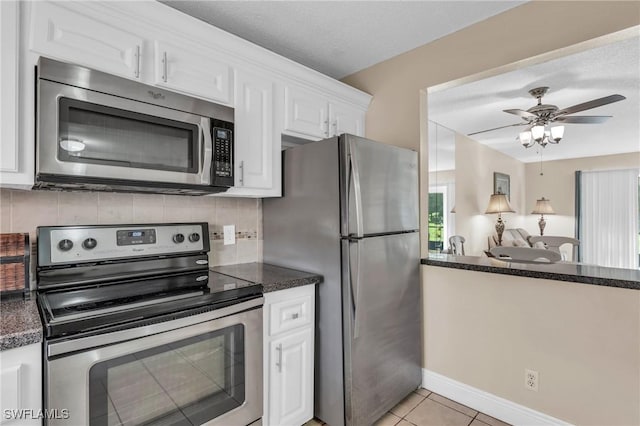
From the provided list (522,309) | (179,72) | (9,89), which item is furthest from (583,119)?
(9,89)

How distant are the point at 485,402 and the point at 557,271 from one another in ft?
2.97

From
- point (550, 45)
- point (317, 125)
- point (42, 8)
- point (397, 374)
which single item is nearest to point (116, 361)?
point (42, 8)

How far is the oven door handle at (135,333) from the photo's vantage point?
3.40 ft

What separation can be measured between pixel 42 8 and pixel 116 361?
136cm

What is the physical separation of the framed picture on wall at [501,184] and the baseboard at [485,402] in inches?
185

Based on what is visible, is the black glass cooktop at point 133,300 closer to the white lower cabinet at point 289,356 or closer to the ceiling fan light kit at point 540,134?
the white lower cabinet at point 289,356

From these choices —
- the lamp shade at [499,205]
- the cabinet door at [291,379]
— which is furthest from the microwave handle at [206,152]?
the lamp shade at [499,205]

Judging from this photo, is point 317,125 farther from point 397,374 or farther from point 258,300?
point 397,374

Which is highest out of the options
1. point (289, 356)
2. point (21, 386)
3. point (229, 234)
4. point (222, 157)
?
point (222, 157)

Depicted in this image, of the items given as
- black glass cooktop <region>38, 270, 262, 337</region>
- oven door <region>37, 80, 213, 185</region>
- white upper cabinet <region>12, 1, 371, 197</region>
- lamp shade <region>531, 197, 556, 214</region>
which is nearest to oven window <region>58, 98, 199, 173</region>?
oven door <region>37, 80, 213, 185</region>

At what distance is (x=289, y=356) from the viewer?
5.65 feet

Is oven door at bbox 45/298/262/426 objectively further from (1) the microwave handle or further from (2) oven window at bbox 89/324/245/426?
(1) the microwave handle

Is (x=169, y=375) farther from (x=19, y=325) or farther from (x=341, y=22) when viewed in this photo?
(x=341, y=22)

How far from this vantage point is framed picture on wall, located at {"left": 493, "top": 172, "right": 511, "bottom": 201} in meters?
5.95
